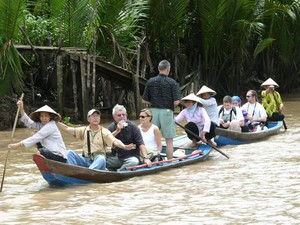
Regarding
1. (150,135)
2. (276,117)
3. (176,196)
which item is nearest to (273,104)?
(276,117)

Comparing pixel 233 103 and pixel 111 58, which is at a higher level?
pixel 111 58

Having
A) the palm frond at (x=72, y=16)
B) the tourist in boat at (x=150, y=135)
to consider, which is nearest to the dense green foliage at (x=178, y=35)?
the palm frond at (x=72, y=16)

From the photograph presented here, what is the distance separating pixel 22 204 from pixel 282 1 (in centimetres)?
1705

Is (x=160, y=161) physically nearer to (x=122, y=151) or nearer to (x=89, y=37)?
(x=122, y=151)

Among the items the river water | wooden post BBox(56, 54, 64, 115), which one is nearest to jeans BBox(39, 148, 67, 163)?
the river water

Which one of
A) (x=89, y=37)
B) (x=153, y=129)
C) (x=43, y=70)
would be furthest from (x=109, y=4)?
(x=153, y=129)

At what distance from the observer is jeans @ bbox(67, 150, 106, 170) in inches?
356

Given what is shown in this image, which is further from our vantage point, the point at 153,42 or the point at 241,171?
the point at 153,42

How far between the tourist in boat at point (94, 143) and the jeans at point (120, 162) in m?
0.24

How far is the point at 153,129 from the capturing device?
10172 millimetres

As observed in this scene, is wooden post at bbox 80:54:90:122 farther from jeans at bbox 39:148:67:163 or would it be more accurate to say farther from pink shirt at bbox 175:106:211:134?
jeans at bbox 39:148:67:163

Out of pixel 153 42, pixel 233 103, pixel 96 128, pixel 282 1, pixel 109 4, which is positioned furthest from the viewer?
pixel 282 1

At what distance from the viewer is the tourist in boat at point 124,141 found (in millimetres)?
9336

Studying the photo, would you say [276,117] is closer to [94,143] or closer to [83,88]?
[83,88]
